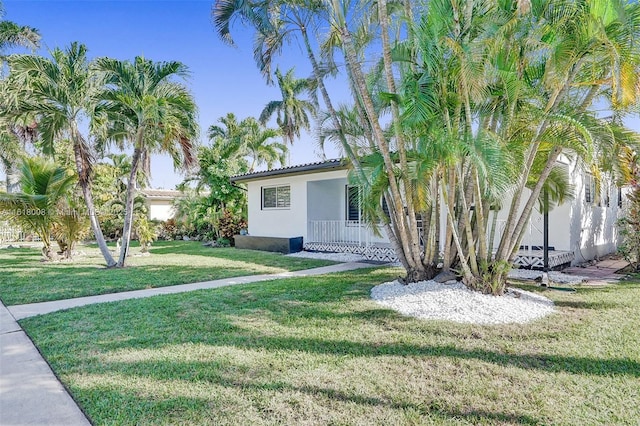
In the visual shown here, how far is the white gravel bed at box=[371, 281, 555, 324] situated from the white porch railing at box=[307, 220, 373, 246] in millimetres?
7452

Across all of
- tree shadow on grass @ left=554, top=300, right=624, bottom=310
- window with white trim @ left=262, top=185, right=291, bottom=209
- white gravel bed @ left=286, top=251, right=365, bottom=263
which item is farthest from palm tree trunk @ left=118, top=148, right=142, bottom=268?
tree shadow on grass @ left=554, top=300, right=624, bottom=310

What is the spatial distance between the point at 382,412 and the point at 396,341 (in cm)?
168

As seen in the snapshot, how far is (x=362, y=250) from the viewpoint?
12883 millimetres

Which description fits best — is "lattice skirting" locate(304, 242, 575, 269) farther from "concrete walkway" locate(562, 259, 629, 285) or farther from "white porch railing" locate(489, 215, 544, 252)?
"white porch railing" locate(489, 215, 544, 252)

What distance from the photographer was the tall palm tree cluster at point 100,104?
994 cm

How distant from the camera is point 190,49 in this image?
13961 millimetres

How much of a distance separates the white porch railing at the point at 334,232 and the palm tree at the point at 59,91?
8184 mm

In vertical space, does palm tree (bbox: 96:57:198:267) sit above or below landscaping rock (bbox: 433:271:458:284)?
above

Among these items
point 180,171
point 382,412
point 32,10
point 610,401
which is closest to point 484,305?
point 610,401

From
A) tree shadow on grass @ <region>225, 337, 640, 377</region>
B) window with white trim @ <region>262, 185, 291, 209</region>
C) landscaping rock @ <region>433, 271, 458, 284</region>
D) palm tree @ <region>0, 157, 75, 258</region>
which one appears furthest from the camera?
window with white trim @ <region>262, 185, 291, 209</region>

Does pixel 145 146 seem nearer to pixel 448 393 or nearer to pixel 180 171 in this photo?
pixel 180 171

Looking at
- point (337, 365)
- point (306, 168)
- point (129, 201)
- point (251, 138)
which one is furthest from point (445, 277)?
point (251, 138)

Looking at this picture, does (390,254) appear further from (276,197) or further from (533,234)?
(276,197)

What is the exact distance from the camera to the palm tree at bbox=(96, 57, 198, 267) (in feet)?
33.6
